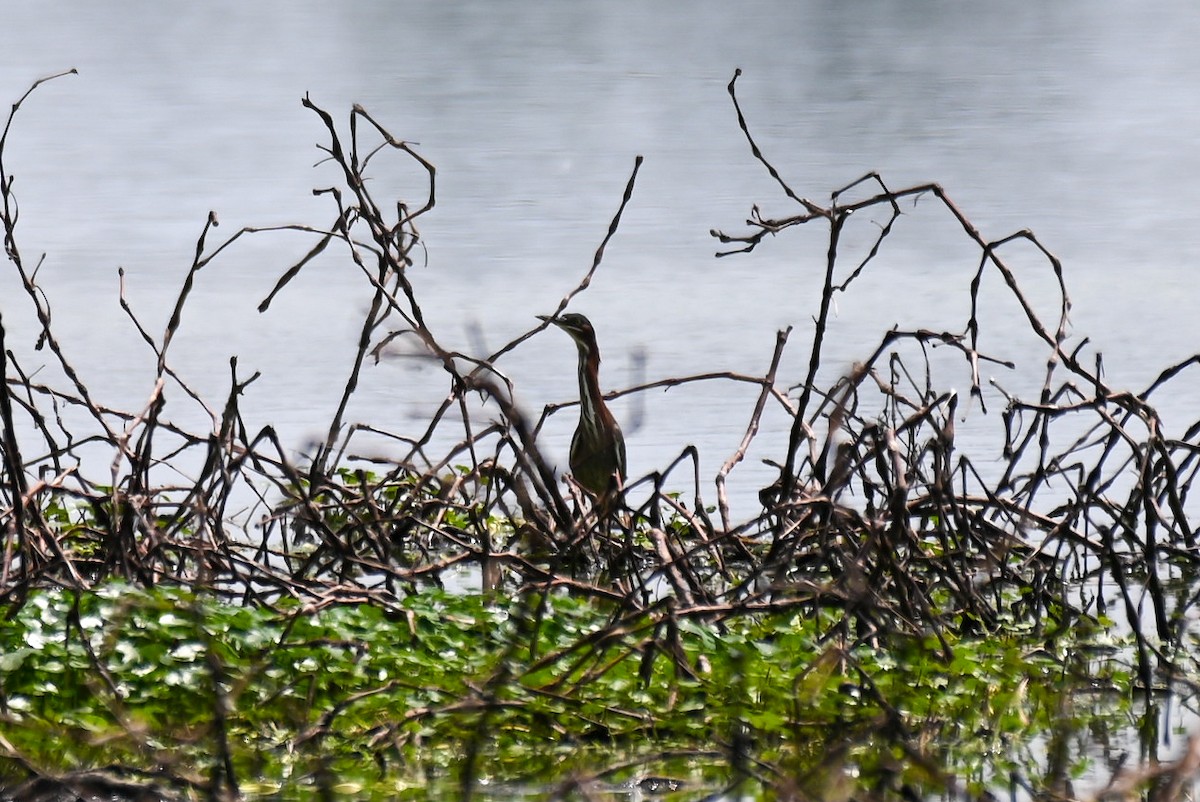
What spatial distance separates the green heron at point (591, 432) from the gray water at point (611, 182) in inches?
22.7

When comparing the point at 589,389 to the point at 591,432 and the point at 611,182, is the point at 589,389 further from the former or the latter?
the point at 611,182

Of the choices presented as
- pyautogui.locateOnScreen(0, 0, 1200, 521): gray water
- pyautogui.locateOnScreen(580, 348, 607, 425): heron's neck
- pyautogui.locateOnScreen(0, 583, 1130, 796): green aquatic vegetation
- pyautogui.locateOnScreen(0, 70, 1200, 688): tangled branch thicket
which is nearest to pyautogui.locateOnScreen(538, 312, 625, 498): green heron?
pyautogui.locateOnScreen(580, 348, 607, 425): heron's neck

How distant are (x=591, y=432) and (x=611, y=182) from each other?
729 cm

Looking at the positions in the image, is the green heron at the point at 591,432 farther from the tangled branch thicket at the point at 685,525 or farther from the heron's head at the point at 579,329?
the tangled branch thicket at the point at 685,525

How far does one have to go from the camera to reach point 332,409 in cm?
779

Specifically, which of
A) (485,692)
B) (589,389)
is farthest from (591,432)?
(485,692)

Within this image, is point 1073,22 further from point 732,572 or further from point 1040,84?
point 732,572

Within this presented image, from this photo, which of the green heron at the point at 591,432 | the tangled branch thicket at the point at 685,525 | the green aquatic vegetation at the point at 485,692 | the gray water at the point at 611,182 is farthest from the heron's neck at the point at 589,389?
the green aquatic vegetation at the point at 485,692

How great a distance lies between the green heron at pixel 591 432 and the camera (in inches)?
241

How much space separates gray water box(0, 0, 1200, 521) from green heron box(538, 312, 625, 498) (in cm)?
58

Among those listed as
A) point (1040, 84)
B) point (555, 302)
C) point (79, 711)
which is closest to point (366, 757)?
point (79, 711)

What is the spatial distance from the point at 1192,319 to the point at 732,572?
460 centimetres

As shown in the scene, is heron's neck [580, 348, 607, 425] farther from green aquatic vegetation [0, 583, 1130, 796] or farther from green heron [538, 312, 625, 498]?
green aquatic vegetation [0, 583, 1130, 796]

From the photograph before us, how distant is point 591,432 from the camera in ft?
20.5
